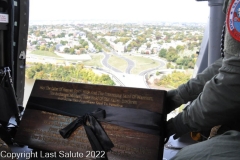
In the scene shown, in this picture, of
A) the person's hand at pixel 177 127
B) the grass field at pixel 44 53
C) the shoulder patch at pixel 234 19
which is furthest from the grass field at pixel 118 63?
the shoulder patch at pixel 234 19

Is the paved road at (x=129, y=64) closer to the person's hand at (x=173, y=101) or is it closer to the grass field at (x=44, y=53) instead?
the grass field at (x=44, y=53)

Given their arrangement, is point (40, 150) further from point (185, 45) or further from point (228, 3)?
point (185, 45)

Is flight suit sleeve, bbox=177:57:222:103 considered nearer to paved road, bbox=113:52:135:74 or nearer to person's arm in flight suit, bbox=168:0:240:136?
person's arm in flight suit, bbox=168:0:240:136

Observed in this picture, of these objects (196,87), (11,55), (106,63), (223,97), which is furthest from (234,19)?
(11,55)

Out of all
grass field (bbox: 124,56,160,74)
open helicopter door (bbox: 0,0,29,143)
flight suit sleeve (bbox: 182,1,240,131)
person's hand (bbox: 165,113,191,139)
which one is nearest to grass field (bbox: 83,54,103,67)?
grass field (bbox: 124,56,160,74)

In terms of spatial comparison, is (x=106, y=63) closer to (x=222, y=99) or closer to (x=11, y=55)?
(x=11, y=55)

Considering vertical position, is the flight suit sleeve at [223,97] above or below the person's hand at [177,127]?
above
